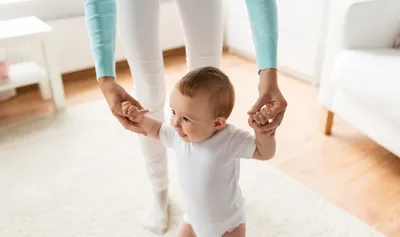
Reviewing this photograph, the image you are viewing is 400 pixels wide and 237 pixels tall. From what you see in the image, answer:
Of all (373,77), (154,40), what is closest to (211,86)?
(154,40)

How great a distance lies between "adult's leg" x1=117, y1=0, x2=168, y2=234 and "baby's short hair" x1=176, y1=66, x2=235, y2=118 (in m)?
0.25

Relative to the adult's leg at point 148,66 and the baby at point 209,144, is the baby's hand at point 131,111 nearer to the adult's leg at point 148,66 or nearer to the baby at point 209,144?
the baby at point 209,144

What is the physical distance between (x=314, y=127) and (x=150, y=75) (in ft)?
3.33

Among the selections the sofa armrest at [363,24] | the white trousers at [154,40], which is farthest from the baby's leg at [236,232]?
the sofa armrest at [363,24]

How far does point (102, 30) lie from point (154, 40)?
0.20 metres

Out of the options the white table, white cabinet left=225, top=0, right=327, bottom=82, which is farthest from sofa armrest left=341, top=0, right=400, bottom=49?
the white table

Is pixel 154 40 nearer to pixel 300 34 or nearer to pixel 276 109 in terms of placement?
pixel 276 109

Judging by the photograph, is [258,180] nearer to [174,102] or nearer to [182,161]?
[182,161]

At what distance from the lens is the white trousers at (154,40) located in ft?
3.38

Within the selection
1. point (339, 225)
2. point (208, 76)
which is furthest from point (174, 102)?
point (339, 225)

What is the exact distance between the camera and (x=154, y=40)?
1069 mm

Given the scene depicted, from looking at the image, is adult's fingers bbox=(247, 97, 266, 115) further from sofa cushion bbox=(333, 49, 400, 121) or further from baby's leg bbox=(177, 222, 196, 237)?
sofa cushion bbox=(333, 49, 400, 121)

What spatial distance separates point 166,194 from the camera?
1.33m

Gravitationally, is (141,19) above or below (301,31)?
above
